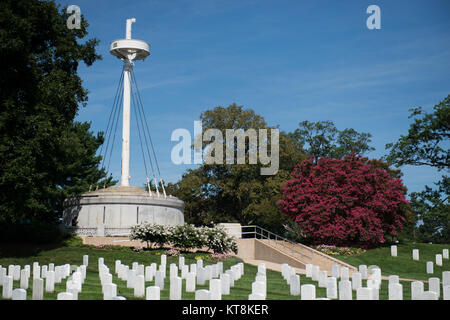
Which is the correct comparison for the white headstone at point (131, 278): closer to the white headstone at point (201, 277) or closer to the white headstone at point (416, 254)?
the white headstone at point (201, 277)

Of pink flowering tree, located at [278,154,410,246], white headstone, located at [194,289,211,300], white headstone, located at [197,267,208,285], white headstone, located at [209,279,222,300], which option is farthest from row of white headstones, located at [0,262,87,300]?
pink flowering tree, located at [278,154,410,246]

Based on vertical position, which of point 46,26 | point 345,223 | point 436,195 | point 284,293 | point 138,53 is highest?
point 138,53

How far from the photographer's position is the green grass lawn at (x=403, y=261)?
82.6 ft

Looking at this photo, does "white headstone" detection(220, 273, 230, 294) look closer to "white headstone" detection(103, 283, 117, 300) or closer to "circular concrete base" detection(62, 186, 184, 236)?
"white headstone" detection(103, 283, 117, 300)

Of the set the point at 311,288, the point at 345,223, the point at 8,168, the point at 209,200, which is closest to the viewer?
the point at 311,288

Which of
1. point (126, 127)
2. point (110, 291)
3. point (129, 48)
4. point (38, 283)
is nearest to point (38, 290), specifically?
point (38, 283)

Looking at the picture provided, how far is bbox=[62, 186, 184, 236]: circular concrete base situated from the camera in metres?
31.0

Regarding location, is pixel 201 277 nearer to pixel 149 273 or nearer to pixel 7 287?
pixel 149 273

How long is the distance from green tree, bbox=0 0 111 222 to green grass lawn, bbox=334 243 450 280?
16493 mm

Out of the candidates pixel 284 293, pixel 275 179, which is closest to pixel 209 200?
pixel 275 179

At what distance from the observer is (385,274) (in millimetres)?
24625

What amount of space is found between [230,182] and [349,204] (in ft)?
46.8
